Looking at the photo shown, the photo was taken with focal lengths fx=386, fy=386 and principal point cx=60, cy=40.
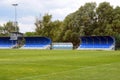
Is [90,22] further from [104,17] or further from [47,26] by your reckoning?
[47,26]

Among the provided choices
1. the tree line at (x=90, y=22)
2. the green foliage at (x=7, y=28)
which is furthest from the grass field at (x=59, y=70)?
the green foliage at (x=7, y=28)

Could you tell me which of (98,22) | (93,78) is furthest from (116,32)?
(93,78)

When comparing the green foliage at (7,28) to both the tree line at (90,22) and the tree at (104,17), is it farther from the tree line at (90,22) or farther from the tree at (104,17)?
the tree at (104,17)

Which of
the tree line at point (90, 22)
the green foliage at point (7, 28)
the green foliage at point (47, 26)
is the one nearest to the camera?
the tree line at point (90, 22)

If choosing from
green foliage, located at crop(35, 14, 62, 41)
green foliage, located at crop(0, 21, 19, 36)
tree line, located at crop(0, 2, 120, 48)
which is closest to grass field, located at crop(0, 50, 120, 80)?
tree line, located at crop(0, 2, 120, 48)

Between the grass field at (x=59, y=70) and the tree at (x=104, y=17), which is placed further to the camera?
the tree at (x=104, y=17)

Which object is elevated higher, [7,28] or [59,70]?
[7,28]

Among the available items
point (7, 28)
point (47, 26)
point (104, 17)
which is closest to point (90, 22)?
point (104, 17)

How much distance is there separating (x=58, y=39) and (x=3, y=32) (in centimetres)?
3977

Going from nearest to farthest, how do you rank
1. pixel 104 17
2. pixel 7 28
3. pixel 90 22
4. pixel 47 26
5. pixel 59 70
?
pixel 59 70 < pixel 104 17 < pixel 90 22 < pixel 47 26 < pixel 7 28

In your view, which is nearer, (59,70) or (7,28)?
(59,70)

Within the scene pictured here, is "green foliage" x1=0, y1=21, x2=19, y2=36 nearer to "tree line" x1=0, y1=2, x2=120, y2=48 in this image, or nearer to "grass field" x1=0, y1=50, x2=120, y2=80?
"tree line" x1=0, y1=2, x2=120, y2=48

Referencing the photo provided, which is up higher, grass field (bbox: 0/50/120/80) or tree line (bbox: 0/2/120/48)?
tree line (bbox: 0/2/120/48)

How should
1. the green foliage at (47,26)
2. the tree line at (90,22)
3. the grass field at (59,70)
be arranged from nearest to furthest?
the grass field at (59,70)
the tree line at (90,22)
the green foliage at (47,26)
